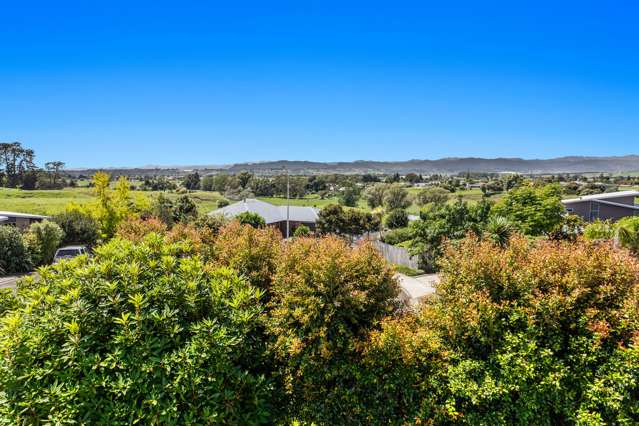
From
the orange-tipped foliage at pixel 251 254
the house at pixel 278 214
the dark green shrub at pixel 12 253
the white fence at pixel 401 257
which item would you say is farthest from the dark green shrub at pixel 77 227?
the orange-tipped foliage at pixel 251 254

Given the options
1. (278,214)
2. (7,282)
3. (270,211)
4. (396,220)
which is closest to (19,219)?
(7,282)

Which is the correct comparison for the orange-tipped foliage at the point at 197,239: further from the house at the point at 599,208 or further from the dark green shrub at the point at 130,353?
the house at the point at 599,208

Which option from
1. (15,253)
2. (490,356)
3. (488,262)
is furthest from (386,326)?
(15,253)

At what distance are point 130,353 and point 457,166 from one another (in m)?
43.8

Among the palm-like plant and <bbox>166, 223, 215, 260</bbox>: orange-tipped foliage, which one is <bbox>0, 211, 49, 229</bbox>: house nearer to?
<bbox>166, 223, 215, 260</bbox>: orange-tipped foliage

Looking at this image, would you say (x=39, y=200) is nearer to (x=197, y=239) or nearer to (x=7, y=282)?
(x=7, y=282)

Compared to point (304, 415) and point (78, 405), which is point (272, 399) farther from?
point (78, 405)

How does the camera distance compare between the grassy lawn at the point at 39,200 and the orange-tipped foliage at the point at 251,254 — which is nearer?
the orange-tipped foliage at the point at 251,254

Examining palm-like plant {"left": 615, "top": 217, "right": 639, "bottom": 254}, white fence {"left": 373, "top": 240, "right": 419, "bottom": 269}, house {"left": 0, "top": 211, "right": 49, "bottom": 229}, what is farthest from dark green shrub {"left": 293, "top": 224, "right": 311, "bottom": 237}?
house {"left": 0, "top": 211, "right": 49, "bottom": 229}

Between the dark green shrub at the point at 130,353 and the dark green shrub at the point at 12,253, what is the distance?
63.4 ft

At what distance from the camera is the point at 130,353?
4.33 metres

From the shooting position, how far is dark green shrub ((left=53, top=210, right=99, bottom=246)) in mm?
25594

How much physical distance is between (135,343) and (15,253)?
851 inches

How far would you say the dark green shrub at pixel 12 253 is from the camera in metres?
19.5
